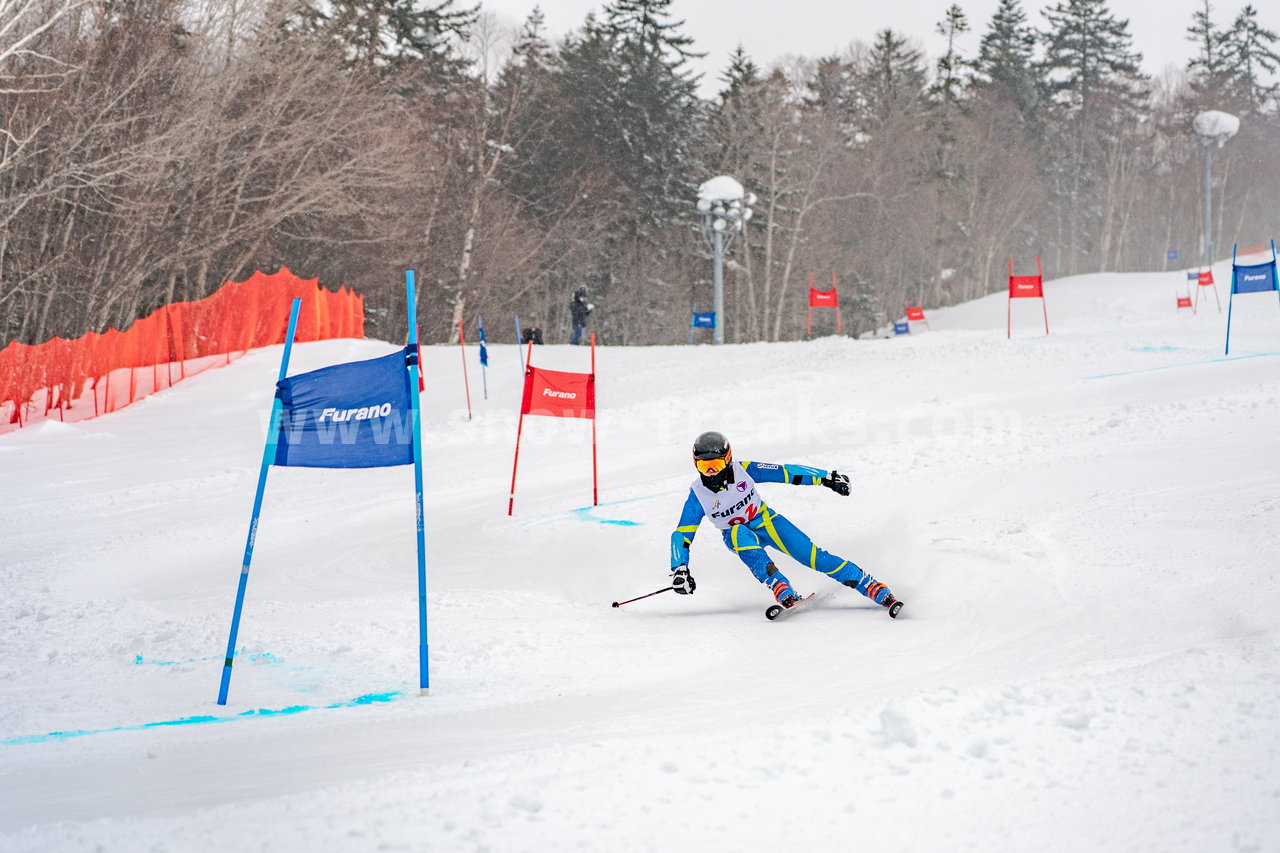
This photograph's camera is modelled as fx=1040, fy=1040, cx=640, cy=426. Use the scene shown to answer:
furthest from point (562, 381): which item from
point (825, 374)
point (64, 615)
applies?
point (825, 374)

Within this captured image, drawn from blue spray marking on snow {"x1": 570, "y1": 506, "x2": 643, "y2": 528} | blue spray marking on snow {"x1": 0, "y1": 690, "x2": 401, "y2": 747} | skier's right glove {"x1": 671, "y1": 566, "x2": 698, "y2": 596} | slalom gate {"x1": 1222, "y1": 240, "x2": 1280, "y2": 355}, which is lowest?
blue spray marking on snow {"x1": 0, "y1": 690, "x2": 401, "y2": 747}

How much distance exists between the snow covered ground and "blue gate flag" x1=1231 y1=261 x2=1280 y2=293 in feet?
12.1

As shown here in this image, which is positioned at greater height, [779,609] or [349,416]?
[349,416]

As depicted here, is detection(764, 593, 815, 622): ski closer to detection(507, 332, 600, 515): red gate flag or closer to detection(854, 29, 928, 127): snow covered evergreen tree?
detection(507, 332, 600, 515): red gate flag

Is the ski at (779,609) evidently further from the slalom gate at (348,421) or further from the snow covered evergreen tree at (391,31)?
the snow covered evergreen tree at (391,31)

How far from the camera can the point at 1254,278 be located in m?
19.0

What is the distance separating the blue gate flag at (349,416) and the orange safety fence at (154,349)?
580 inches

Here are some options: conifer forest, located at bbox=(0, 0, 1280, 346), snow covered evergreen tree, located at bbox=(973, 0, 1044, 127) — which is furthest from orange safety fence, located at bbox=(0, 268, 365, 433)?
snow covered evergreen tree, located at bbox=(973, 0, 1044, 127)

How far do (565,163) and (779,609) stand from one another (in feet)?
142

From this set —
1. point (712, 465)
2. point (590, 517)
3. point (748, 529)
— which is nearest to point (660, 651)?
point (748, 529)

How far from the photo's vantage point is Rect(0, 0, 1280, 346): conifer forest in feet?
77.3

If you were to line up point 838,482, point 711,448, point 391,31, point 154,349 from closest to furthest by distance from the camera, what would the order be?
1. point 711,448
2. point 838,482
3. point 154,349
4. point 391,31

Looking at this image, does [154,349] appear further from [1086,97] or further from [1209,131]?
[1086,97]

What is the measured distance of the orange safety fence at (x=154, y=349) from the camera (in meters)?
18.5
